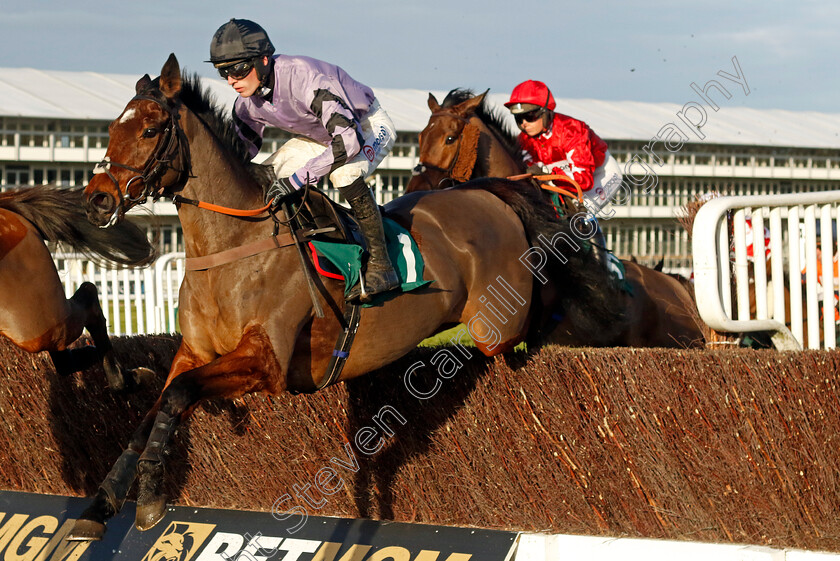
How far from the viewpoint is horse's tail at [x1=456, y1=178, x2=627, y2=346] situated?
4730 mm

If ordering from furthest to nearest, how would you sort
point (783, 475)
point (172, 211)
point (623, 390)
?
point (172, 211), point (623, 390), point (783, 475)

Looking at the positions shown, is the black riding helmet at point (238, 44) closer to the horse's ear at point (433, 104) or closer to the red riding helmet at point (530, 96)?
the red riding helmet at point (530, 96)

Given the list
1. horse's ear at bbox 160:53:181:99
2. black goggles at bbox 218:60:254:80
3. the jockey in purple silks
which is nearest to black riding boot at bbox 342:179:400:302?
the jockey in purple silks

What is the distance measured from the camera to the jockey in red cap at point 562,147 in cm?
522

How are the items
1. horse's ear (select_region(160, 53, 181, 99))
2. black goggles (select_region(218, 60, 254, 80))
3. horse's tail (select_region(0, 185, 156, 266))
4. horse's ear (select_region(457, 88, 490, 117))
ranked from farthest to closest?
1. horse's ear (select_region(457, 88, 490, 117))
2. horse's tail (select_region(0, 185, 156, 266))
3. black goggles (select_region(218, 60, 254, 80))
4. horse's ear (select_region(160, 53, 181, 99))

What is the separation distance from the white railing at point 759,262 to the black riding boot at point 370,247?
1280 mm

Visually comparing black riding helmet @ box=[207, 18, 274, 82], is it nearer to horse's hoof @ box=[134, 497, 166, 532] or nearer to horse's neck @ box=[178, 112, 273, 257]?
horse's neck @ box=[178, 112, 273, 257]

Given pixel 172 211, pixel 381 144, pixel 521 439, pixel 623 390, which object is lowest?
pixel 172 211

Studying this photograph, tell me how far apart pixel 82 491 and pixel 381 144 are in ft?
8.94

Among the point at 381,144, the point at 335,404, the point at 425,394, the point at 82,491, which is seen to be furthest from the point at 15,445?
the point at 381,144

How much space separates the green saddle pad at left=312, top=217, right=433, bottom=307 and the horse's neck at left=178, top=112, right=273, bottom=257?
28 centimetres

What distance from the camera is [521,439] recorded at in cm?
407

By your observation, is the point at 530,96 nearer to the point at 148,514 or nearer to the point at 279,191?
the point at 279,191

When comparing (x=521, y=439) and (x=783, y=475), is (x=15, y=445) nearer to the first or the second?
(x=521, y=439)
